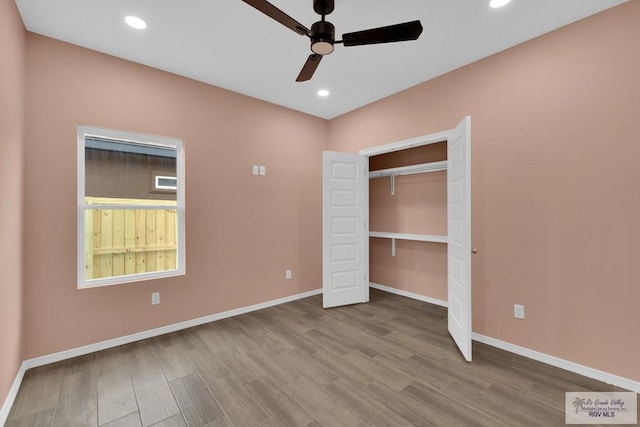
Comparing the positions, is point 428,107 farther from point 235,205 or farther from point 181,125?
point 181,125

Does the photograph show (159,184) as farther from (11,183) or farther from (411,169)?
(411,169)

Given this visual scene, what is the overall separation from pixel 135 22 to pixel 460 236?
3.44 m

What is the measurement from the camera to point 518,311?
2.64 metres

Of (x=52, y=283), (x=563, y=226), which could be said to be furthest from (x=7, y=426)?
(x=563, y=226)

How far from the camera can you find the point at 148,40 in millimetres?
2551

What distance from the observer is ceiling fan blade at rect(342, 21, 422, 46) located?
173cm

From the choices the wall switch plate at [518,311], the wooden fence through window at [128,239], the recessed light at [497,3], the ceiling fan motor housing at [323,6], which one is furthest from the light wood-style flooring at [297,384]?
the recessed light at [497,3]

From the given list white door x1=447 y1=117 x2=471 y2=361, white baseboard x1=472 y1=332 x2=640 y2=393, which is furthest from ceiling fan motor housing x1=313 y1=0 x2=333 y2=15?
white baseboard x1=472 y1=332 x2=640 y2=393

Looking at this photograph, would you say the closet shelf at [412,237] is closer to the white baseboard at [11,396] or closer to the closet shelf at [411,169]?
the closet shelf at [411,169]

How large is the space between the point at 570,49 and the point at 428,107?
1305mm

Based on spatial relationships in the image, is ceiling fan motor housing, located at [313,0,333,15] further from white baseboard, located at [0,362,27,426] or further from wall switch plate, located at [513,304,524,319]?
white baseboard, located at [0,362,27,426]

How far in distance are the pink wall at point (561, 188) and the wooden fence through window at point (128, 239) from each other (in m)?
3.46

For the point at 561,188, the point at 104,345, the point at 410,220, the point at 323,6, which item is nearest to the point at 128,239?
the point at 104,345

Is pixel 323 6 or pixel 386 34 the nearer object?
pixel 386 34
